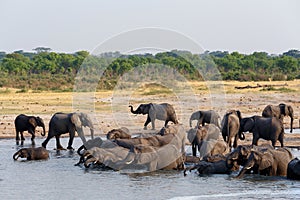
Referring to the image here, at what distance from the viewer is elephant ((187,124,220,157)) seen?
19.6 metres

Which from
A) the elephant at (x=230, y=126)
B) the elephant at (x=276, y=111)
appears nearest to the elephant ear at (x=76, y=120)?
the elephant at (x=230, y=126)

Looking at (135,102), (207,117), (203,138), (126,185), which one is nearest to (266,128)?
(203,138)

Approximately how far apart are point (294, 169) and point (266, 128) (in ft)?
19.3

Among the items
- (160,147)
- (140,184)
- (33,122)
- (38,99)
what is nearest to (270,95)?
(38,99)

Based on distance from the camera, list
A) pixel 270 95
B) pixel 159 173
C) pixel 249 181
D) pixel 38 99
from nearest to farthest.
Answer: pixel 249 181, pixel 159 173, pixel 38 99, pixel 270 95

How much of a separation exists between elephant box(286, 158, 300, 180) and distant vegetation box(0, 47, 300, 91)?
59.9 ft

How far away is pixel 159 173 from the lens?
17984mm

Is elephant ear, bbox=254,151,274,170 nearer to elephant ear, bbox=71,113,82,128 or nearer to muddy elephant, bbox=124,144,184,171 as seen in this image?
muddy elephant, bbox=124,144,184,171

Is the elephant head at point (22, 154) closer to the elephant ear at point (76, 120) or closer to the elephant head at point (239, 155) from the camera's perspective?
the elephant ear at point (76, 120)

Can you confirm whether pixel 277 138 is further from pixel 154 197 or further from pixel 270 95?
pixel 270 95

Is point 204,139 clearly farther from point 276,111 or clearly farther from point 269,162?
point 276,111

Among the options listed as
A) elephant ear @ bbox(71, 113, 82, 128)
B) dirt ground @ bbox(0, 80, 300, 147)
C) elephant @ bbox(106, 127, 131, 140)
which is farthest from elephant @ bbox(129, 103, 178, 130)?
elephant @ bbox(106, 127, 131, 140)

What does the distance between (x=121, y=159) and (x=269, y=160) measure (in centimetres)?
366

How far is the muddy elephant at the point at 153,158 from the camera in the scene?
18.1 m
